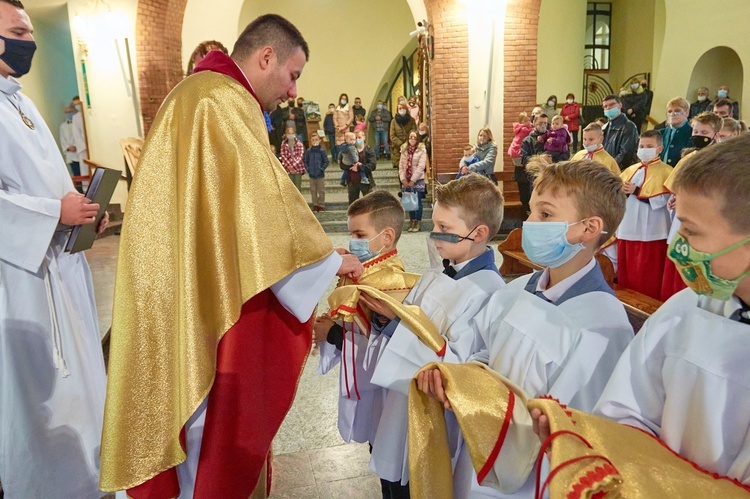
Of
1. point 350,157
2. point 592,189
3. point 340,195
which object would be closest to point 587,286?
point 592,189

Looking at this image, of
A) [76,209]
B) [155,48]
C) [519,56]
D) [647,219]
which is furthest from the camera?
[155,48]

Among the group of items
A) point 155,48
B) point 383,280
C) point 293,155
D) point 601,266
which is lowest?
point 601,266

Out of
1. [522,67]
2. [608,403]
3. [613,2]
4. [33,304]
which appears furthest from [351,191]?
[613,2]

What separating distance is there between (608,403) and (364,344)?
1145 mm

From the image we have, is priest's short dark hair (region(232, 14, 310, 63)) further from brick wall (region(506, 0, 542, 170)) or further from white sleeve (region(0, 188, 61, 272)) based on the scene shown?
brick wall (region(506, 0, 542, 170))

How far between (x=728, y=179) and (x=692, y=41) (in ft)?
47.7

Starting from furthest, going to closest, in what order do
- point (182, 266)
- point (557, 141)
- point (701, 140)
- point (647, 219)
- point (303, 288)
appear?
point (557, 141) < point (647, 219) < point (701, 140) < point (303, 288) < point (182, 266)

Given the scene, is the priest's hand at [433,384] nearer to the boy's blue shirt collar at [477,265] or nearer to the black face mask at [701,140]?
the boy's blue shirt collar at [477,265]

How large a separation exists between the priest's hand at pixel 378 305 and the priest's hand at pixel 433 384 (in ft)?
1.23

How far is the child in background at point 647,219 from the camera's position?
17.9ft

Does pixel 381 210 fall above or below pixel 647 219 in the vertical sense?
above

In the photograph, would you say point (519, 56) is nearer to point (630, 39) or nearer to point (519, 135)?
point (519, 135)

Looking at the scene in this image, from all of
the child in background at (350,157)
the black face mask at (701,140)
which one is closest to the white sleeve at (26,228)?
the black face mask at (701,140)

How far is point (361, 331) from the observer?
216 centimetres
